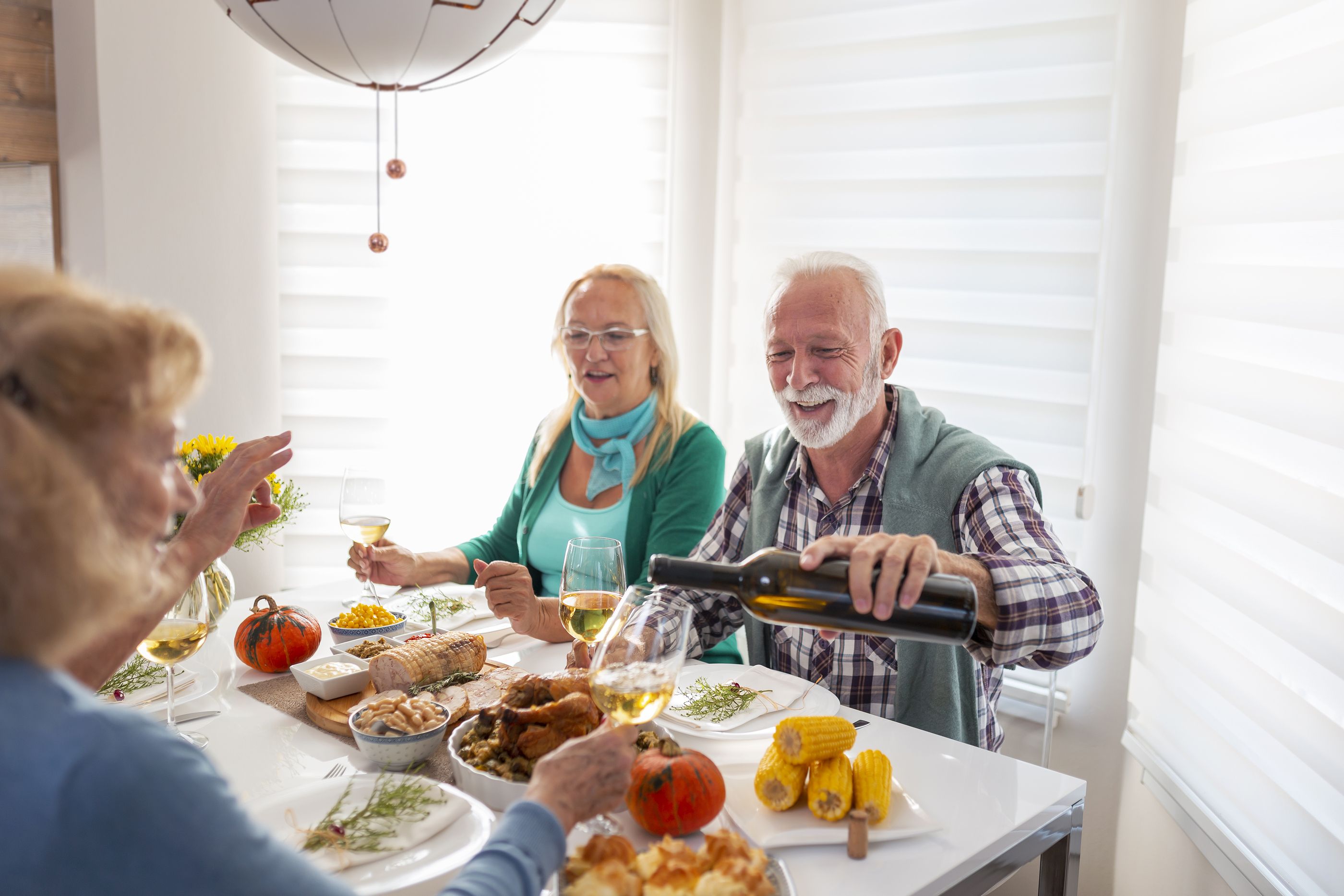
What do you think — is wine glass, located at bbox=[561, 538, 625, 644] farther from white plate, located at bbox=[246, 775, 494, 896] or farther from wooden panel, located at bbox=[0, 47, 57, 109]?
wooden panel, located at bbox=[0, 47, 57, 109]

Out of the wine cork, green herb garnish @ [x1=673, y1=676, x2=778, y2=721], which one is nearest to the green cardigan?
green herb garnish @ [x1=673, y1=676, x2=778, y2=721]

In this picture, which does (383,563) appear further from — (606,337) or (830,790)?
(830,790)

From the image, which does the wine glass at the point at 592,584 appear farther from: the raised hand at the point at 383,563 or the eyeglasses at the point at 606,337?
the eyeglasses at the point at 606,337

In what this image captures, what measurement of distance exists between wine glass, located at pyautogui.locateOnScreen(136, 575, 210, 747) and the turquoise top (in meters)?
1.08

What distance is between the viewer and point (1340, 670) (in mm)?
1519

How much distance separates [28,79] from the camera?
2652 millimetres

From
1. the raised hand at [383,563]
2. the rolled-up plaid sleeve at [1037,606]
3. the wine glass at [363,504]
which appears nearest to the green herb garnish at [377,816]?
the wine glass at [363,504]

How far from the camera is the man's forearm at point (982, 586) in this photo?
1393 mm

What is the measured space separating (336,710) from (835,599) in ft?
2.62

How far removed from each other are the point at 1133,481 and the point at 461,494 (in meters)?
1.94

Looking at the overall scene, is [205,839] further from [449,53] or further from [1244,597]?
[1244,597]

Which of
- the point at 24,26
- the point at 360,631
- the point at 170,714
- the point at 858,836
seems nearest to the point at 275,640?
the point at 360,631

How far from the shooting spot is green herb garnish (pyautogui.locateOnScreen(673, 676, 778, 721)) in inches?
55.4

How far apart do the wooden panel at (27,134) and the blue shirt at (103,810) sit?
8.39ft
